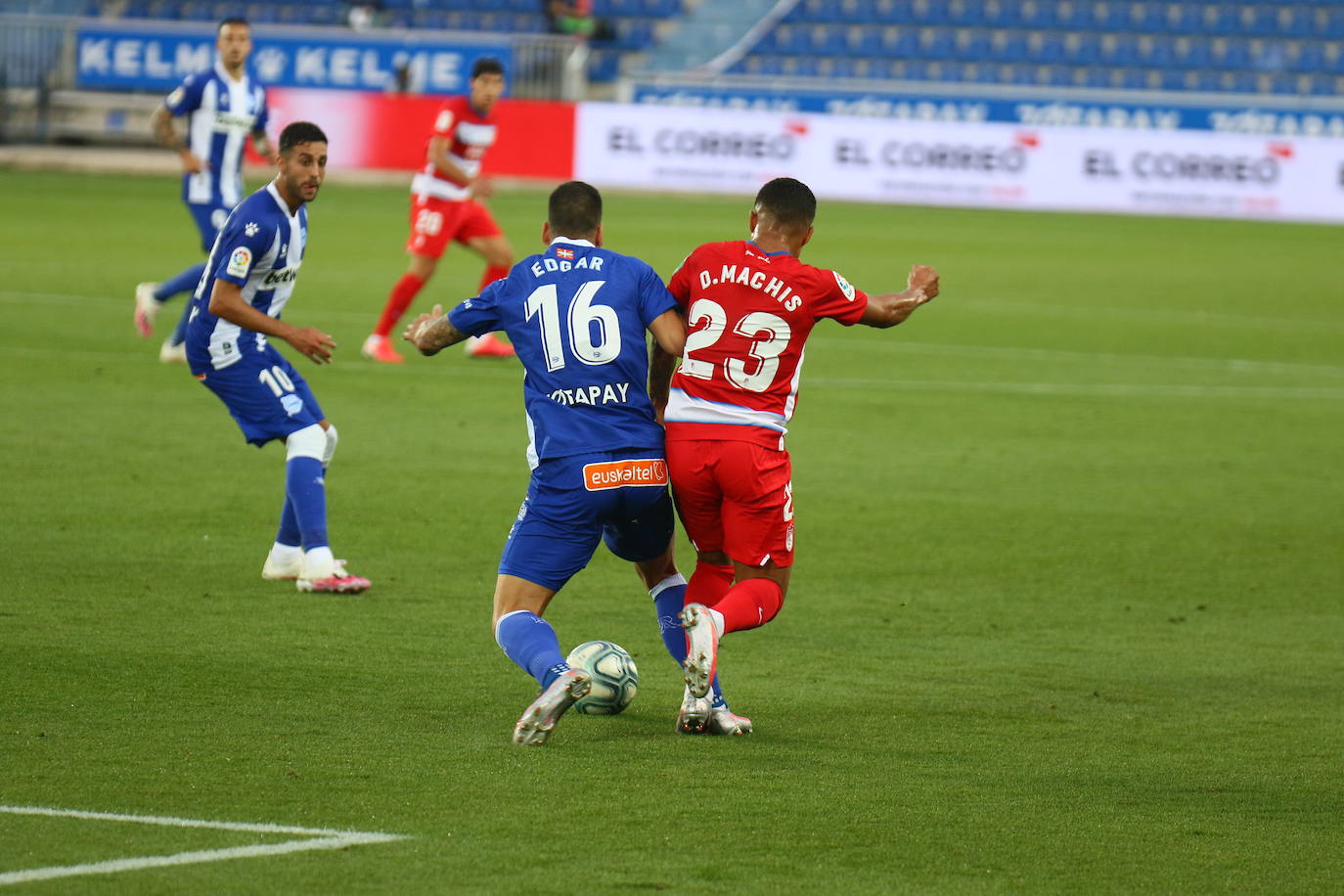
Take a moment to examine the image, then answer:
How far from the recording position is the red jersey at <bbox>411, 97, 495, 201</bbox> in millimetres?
15188

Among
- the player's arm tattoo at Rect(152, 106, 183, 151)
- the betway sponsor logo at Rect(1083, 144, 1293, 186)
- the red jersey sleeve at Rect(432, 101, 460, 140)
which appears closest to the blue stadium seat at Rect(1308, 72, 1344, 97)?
the betway sponsor logo at Rect(1083, 144, 1293, 186)

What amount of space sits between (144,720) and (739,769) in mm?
1773

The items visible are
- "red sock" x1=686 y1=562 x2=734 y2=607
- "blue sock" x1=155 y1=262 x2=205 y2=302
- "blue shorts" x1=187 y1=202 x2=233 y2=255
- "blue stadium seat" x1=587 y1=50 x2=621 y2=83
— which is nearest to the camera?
"red sock" x1=686 y1=562 x2=734 y2=607

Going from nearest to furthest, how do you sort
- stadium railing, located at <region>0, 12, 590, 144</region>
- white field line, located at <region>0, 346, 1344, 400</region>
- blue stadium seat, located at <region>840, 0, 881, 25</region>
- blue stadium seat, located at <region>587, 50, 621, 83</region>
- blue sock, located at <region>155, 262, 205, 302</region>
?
blue sock, located at <region>155, 262, 205, 302</region>
white field line, located at <region>0, 346, 1344, 400</region>
stadium railing, located at <region>0, 12, 590, 144</region>
blue stadium seat, located at <region>587, 50, 621, 83</region>
blue stadium seat, located at <region>840, 0, 881, 25</region>

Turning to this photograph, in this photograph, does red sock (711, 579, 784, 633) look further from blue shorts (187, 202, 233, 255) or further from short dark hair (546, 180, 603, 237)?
blue shorts (187, 202, 233, 255)

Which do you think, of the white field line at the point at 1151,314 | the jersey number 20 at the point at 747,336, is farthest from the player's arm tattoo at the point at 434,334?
the white field line at the point at 1151,314

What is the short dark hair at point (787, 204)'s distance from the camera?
6.05 m

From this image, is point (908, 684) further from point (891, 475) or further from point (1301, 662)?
point (891, 475)

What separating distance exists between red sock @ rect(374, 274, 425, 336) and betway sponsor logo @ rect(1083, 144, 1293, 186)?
1972 cm

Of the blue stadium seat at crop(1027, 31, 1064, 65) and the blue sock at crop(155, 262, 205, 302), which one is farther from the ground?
the blue stadium seat at crop(1027, 31, 1064, 65)

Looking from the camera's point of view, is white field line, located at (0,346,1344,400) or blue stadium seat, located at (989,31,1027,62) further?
blue stadium seat, located at (989,31,1027,62)

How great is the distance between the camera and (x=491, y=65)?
14969 mm

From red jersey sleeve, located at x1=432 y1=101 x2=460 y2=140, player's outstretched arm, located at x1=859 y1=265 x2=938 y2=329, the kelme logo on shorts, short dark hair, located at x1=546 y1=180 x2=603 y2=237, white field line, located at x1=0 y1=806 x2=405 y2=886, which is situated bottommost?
white field line, located at x1=0 y1=806 x2=405 y2=886

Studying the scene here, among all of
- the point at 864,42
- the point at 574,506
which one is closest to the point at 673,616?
the point at 574,506
